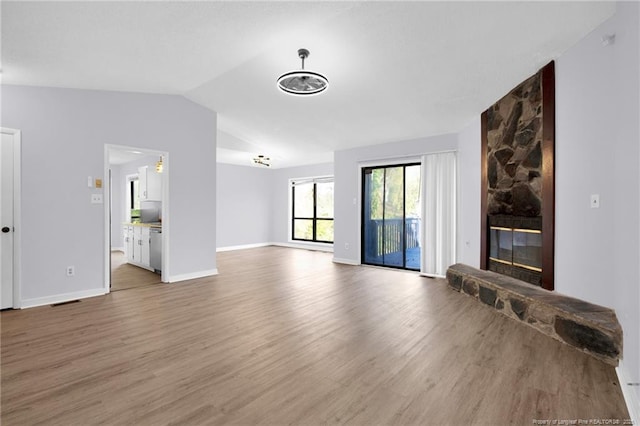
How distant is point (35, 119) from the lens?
3561 millimetres

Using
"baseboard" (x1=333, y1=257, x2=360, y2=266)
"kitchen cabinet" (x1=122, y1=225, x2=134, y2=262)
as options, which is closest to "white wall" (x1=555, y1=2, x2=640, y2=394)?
"baseboard" (x1=333, y1=257, x2=360, y2=266)

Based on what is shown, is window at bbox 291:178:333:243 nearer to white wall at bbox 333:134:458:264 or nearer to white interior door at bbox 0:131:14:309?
white wall at bbox 333:134:458:264

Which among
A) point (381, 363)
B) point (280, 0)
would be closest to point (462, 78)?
point (280, 0)

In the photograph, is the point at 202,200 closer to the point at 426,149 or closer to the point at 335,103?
the point at 335,103

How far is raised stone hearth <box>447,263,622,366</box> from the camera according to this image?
2.26m

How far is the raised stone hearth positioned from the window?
5186mm

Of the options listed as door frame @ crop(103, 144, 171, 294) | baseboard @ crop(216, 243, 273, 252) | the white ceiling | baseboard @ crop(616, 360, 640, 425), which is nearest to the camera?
baseboard @ crop(616, 360, 640, 425)

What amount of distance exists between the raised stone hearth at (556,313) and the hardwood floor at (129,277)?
4845mm

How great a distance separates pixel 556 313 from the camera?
2.62 meters

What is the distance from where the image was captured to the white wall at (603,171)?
1.88m

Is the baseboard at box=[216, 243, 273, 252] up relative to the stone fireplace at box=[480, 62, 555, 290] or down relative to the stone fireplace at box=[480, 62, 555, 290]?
down

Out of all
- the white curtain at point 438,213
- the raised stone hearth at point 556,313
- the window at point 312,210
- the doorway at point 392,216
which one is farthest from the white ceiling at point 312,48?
the window at point 312,210

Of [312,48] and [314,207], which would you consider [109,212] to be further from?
[314,207]

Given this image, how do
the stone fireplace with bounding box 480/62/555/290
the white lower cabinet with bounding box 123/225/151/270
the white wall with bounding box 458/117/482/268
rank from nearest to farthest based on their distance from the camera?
the stone fireplace with bounding box 480/62/555/290
the white wall with bounding box 458/117/482/268
the white lower cabinet with bounding box 123/225/151/270
